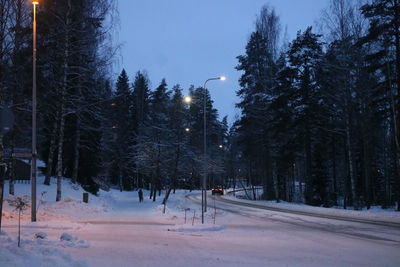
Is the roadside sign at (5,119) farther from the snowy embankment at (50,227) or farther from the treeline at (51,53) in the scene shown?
the treeline at (51,53)

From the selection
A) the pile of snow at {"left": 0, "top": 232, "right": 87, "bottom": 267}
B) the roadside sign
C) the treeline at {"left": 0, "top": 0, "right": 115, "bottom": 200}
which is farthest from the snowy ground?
the treeline at {"left": 0, "top": 0, "right": 115, "bottom": 200}

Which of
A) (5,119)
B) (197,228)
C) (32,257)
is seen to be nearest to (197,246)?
(197,228)

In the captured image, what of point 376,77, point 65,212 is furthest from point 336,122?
point 65,212

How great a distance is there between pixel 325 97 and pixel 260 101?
10.5 m

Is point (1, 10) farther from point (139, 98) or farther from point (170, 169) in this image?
point (139, 98)

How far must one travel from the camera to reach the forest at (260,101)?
79.4ft

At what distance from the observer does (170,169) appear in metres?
44.2

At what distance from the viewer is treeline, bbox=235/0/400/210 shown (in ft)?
103

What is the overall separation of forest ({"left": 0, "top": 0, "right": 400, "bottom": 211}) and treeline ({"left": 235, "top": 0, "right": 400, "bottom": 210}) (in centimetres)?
12

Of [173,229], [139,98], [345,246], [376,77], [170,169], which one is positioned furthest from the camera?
[139,98]

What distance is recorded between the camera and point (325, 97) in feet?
137

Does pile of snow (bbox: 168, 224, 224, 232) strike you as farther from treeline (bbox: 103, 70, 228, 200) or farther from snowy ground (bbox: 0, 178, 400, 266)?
treeline (bbox: 103, 70, 228, 200)

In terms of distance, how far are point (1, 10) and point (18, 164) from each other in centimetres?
2814

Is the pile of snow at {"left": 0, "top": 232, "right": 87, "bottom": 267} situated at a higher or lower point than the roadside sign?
lower
